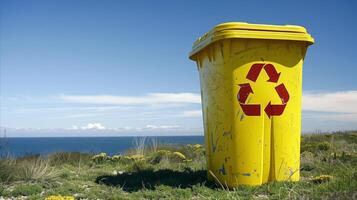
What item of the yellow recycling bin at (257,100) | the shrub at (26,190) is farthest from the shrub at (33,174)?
the yellow recycling bin at (257,100)

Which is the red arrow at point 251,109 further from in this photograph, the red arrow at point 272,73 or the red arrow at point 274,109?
the red arrow at point 272,73

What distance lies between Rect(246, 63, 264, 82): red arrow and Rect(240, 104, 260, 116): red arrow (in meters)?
0.34

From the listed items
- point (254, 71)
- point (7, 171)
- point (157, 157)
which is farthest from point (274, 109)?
point (157, 157)

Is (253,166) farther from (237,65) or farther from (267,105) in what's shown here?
(237,65)

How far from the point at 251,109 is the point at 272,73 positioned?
57cm

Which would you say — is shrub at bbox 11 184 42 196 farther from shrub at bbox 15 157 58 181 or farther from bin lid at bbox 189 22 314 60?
bin lid at bbox 189 22 314 60

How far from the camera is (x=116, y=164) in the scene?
8.78m

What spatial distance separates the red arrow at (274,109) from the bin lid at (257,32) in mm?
895

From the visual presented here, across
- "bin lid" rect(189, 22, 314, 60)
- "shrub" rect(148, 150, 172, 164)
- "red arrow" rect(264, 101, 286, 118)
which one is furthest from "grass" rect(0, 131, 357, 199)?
"bin lid" rect(189, 22, 314, 60)

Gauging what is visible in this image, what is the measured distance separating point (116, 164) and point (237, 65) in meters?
4.94

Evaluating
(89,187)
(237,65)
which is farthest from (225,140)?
(89,187)

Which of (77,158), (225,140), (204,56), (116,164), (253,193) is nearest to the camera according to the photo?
(253,193)

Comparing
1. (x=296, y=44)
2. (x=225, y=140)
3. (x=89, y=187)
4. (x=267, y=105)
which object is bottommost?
(x=89, y=187)

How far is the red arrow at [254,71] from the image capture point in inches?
190
